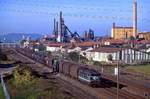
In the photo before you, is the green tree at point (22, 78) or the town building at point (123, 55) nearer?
the green tree at point (22, 78)

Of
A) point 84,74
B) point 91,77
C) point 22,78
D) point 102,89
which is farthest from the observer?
point 84,74

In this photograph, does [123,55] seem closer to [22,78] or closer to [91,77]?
[91,77]

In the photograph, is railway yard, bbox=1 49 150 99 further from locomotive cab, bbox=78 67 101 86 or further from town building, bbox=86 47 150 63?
town building, bbox=86 47 150 63

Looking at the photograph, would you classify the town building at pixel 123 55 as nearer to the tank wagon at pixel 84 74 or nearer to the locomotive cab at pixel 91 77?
the tank wagon at pixel 84 74

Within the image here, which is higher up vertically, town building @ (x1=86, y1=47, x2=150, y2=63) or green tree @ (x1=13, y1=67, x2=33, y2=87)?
town building @ (x1=86, y1=47, x2=150, y2=63)

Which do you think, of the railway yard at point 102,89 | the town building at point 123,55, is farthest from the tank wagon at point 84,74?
the town building at point 123,55

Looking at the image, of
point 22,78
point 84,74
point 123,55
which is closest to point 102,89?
point 84,74

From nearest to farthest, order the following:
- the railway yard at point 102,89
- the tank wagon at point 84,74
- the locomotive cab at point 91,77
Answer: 1. the railway yard at point 102,89
2. the locomotive cab at point 91,77
3. the tank wagon at point 84,74

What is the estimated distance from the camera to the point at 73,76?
2186 inches

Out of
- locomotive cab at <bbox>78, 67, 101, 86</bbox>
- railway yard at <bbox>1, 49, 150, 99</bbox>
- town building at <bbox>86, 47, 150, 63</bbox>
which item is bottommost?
railway yard at <bbox>1, 49, 150, 99</bbox>

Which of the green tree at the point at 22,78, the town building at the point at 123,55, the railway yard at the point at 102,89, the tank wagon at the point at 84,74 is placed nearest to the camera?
the railway yard at the point at 102,89

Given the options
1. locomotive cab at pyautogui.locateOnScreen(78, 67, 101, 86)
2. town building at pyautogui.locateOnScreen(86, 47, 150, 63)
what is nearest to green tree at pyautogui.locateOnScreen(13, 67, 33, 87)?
locomotive cab at pyautogui.locateOnScreen(78, 67, 101, 86)

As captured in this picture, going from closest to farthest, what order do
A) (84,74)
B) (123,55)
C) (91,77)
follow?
(91,77), (84,74), (123,55)

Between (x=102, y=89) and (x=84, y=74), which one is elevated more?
(x=84, y=74)
